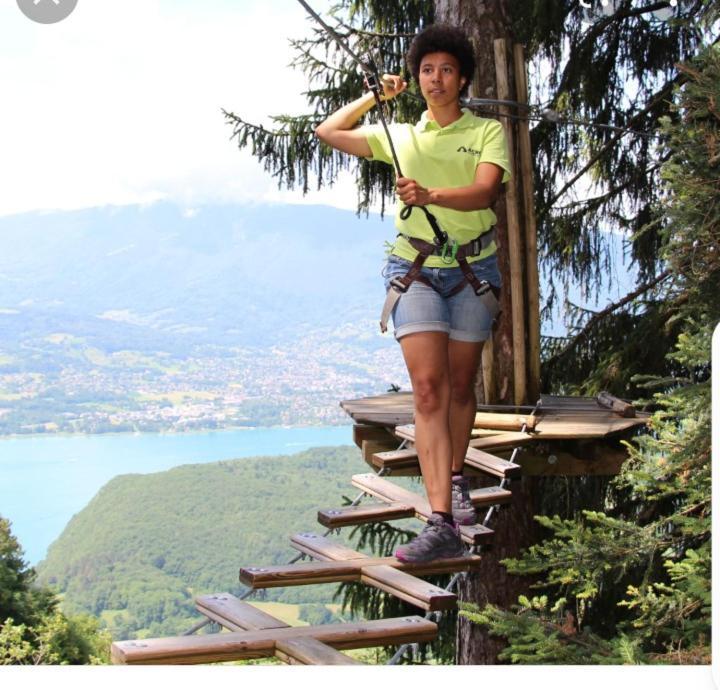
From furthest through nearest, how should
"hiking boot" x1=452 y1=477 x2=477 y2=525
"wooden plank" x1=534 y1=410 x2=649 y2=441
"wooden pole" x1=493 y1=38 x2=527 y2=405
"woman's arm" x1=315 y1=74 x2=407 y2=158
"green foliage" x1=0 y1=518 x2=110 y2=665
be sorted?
"green foliage" x1=0 y1=518 x2=110 y2=665 < "wooden pole" x1=493 y1=38 x2=527 y2=405 < "wooden plank" x1=534 y1=410 x2=649 y2=441 < "hiking boot" x1=452 y1=477 x2=477 y2=525 < "woman's arm" x1=315 y1=74 x2=407 y2=158

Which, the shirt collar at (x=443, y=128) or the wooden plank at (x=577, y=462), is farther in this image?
the wooden plank at (x=577, y=462)

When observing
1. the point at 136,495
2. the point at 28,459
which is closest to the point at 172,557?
the point at 136,495

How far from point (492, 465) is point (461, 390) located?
1.97 ft

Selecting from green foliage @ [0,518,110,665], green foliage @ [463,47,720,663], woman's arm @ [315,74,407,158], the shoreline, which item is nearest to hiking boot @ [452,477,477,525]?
green foliage @ [463,47,720,663]

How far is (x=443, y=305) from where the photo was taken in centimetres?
284

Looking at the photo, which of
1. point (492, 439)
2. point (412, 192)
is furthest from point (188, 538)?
point (412, 192)

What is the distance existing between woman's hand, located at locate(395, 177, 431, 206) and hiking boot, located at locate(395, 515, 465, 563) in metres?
0.72

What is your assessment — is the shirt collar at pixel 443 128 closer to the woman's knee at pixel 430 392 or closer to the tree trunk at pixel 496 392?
the woman's knee at pixel 430 392

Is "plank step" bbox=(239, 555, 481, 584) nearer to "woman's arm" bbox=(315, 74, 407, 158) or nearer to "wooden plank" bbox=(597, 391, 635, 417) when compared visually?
"woman's arm" bbox=(315, 74, 407, 158)

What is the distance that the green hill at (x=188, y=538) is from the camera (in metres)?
28.3

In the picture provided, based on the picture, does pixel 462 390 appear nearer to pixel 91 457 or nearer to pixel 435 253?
pixel 435 253

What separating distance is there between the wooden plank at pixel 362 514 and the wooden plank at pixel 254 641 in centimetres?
52

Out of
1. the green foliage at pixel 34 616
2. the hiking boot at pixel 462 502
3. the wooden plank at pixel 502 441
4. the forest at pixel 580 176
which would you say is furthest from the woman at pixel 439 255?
the green foliage at pixel 34 616

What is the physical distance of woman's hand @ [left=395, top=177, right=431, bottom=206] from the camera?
2.64m
